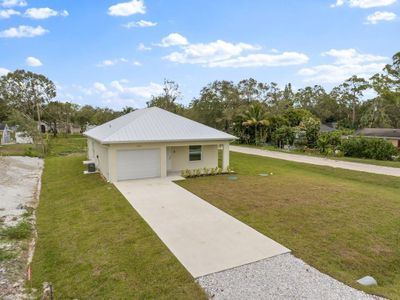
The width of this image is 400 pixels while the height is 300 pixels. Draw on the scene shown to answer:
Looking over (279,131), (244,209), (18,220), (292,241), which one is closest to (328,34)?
(279,131)

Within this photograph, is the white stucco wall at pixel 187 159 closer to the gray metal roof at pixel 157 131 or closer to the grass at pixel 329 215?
the gray metal roof at pixel 157 131

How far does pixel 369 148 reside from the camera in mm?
21484

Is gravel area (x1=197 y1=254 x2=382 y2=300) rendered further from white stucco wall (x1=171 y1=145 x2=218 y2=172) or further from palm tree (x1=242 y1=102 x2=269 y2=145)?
palm tree (x1=242 y1=102 x2=269 y2=145)

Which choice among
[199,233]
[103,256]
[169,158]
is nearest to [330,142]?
[169,158]

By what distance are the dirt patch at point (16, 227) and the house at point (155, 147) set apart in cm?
366

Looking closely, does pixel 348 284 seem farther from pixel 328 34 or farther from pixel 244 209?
pixel 328 34

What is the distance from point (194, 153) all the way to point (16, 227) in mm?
9726

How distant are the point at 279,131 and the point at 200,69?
10894mm

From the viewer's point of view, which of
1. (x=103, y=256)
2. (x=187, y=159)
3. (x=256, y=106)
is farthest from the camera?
(x=256, y=106)

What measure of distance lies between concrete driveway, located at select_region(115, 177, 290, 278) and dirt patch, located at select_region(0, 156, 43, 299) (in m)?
3.06

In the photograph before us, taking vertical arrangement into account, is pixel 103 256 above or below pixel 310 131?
below

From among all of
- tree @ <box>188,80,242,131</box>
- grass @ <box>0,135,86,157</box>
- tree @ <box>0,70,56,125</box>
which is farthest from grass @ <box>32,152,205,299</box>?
tree @ <box>0,70,56,125</box>

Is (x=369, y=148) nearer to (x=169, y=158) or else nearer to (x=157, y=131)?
(x=169, y=158)

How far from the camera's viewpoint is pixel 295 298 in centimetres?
454
